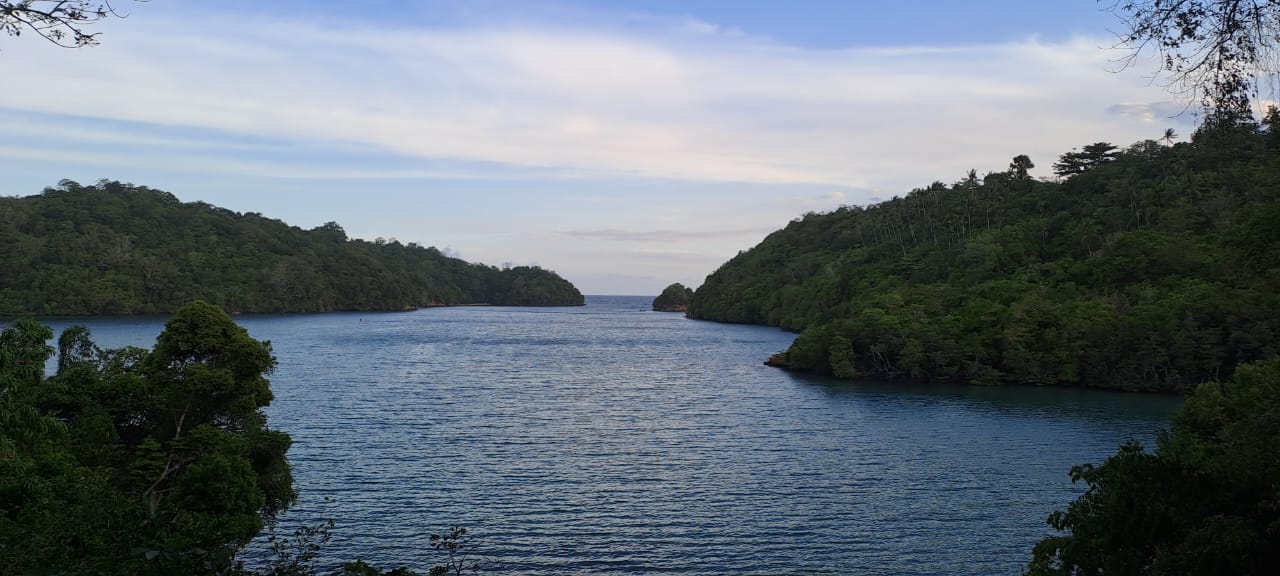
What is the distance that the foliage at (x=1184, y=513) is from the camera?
16375mm

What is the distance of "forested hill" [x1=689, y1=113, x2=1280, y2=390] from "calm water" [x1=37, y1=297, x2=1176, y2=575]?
20.8 feet

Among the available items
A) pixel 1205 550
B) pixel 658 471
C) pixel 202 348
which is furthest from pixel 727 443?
pixel 1205 550

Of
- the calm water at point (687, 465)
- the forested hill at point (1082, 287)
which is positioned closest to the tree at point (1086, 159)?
the forested hill at point (1082, 287)

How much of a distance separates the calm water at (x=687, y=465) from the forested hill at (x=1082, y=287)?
633 cm

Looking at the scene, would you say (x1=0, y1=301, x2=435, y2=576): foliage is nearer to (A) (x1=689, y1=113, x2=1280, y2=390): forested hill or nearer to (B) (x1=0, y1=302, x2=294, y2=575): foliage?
(B) (x1=0, y1=302, x2=294, y2=575): foliage

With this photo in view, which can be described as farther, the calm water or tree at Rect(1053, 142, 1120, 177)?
tree at Rect(1053, 142, 1120, 177)

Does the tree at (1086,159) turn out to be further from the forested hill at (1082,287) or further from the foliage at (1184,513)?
the foliage at (1184,513)

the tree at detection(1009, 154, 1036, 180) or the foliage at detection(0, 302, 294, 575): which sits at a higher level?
the tree at detection(1009, 154, 1036, 180)

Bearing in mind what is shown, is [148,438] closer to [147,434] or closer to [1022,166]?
Answer: [147,434]

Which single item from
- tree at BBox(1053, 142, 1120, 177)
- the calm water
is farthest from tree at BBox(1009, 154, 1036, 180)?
the calm water

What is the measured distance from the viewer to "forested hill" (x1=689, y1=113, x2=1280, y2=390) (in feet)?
257

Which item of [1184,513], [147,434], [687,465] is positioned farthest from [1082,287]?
[147,434]

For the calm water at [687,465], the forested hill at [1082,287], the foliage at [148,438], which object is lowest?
the calm water at [687,465]

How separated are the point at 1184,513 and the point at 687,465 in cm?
3121
